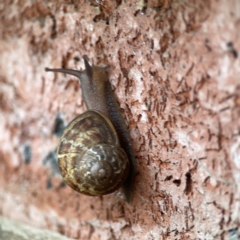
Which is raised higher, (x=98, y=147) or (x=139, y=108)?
(x=139, y=108)

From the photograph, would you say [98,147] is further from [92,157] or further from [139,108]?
[139,108]

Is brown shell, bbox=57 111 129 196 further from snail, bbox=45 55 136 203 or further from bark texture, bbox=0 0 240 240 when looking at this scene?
bark texture, bbox=0 0 240 240

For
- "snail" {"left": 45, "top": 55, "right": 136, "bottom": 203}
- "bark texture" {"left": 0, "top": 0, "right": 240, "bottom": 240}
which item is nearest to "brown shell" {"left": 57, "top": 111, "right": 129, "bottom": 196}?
"snail" {"left": 45, "top": 55, "right": 136, "bottom": 203}

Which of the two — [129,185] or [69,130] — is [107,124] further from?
[129,185]

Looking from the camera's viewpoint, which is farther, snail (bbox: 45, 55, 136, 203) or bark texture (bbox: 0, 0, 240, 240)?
snail (bbox: 45, 55, 136, 203)

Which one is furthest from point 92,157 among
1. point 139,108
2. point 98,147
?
point 139,108

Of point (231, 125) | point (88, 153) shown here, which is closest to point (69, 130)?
point (88, 153)

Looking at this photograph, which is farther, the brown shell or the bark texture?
the brown shell
